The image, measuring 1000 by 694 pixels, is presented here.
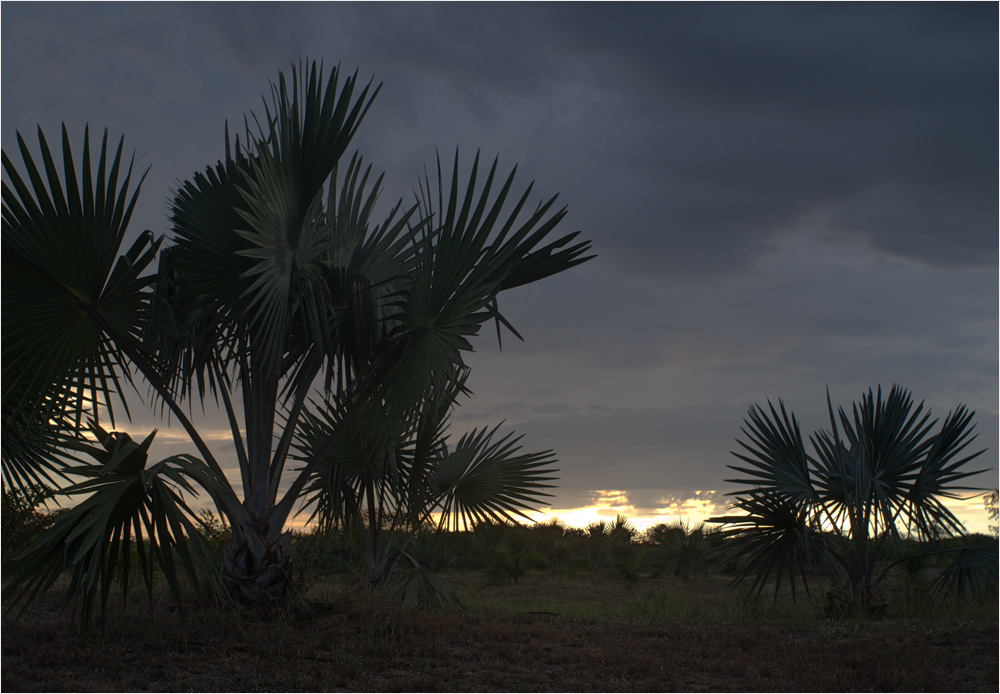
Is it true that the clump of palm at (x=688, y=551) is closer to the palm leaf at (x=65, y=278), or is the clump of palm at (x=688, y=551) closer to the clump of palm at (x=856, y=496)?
the clump of palm at (x=856, y=496)

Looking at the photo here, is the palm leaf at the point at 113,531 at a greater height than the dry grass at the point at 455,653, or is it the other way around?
the palm leaf at the point at 113,531

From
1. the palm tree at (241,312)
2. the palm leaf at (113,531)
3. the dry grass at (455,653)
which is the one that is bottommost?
the dry grass at (455,653)

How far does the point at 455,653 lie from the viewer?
7281 millimetres

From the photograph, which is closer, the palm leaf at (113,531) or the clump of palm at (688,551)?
the palm leaf at (113,531)

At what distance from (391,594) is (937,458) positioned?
7.68 metres

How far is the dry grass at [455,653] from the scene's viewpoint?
6.28 m

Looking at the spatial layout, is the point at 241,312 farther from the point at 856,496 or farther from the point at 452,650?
the point at 856,496

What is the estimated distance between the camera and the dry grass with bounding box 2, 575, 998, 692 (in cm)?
628

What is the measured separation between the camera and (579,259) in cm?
669

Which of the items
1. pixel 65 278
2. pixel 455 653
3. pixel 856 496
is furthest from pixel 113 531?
pixel 856 496

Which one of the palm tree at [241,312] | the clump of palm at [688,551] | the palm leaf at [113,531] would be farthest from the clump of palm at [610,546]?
the palm leaf at [113,531]

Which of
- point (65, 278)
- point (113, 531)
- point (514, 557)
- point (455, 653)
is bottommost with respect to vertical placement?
point (455, 653)

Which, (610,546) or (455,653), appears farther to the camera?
(610,546)

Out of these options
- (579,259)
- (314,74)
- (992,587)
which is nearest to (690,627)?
(992,587)
